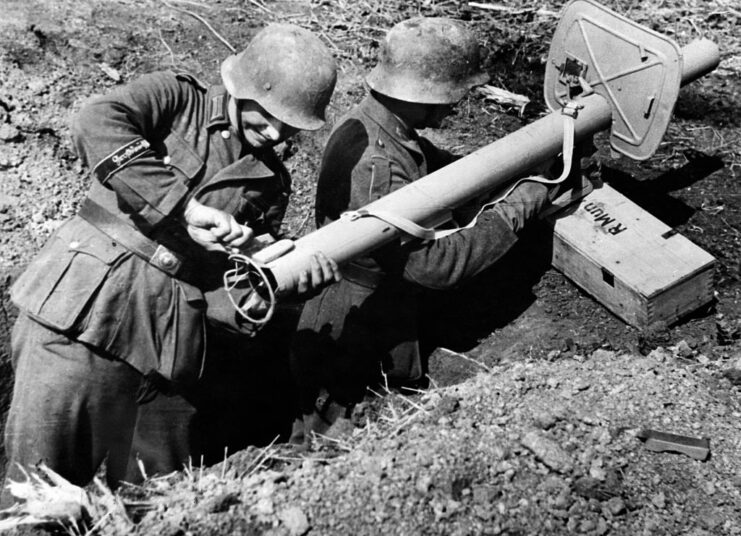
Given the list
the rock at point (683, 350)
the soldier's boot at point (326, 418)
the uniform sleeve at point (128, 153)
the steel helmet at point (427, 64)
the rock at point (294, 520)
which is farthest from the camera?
the soldier's boot at point (326, 418)

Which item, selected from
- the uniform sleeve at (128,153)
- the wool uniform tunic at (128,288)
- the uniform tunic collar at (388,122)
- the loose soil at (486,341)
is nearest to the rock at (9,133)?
the loose soil at (486,341)

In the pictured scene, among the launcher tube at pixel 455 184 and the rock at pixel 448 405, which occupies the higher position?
the launcher tube at pixel 455 184

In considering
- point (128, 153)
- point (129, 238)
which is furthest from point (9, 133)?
point (128, 153)

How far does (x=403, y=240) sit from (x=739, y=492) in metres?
1.74

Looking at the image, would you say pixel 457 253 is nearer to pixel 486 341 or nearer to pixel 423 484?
pixel 486 341

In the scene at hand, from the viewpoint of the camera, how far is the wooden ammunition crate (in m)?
4.29

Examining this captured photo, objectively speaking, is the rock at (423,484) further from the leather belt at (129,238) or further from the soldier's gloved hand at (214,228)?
the leather belt at (129,238)

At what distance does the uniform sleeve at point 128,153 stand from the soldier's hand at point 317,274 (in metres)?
0.60

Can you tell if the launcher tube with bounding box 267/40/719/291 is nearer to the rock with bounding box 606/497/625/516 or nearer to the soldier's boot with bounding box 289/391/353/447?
the soldier's boot with bounding box 289/391/353/447

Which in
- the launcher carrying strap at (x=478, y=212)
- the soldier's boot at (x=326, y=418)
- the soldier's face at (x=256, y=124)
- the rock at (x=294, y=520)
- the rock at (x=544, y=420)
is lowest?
the soldier's boot at (x=326, y=418)

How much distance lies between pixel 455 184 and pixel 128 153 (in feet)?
4.94

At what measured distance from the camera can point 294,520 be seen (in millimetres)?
3080

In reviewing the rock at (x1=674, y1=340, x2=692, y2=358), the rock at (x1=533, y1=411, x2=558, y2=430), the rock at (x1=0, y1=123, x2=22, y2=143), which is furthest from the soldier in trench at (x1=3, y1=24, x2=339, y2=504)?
the rock at (x1=0, y1=123, x2=22, y2=143)

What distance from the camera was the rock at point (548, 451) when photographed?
128 inches
